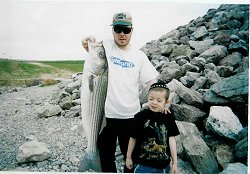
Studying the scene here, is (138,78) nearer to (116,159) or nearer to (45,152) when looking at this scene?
(116,159)

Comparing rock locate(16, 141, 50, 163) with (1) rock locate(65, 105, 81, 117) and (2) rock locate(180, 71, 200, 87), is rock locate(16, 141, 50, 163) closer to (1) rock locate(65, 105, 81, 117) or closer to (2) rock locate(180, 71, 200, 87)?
(1) rock locate(65, 105, 81, 117)

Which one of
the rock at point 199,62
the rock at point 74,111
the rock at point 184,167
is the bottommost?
the rock at point 184,167

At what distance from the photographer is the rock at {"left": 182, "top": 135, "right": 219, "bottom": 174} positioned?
380 centimetres

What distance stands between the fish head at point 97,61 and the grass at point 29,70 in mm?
333

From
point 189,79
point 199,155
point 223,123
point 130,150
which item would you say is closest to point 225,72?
point 189,79

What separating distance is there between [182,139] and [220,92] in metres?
0.71

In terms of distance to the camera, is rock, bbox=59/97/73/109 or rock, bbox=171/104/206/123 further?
rock, bbox=59/97/73/109

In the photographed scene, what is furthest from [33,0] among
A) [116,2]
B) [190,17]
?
[190,17]

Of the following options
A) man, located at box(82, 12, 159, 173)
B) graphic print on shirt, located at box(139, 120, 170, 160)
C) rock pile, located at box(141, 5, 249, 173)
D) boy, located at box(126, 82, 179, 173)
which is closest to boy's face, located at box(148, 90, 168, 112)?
boy, located at box(126, 82, 179, 173)

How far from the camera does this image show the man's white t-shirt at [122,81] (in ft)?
12.4

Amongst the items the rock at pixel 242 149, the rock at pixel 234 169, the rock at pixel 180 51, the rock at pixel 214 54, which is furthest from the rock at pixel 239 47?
the rock at pixel 234 169

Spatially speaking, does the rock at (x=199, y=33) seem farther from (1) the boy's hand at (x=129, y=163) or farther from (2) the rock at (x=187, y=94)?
(1) the boy's hand at (x=129, y=163)

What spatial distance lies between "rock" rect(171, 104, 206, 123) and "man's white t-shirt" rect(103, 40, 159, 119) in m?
0.48

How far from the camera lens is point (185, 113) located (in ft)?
13.2
